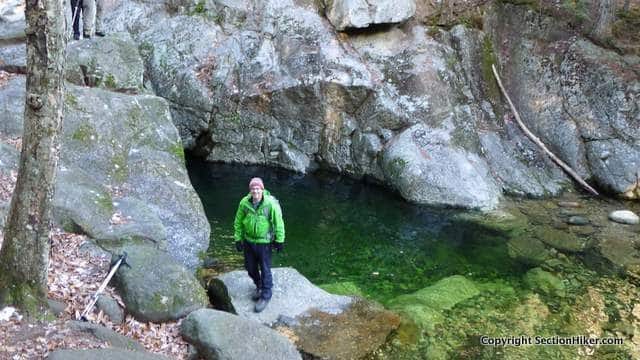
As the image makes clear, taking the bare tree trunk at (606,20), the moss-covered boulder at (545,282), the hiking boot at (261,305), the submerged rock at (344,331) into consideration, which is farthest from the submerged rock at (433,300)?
the bare tree trunk at (606,20)

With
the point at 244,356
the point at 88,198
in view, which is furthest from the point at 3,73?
the point at 244,356

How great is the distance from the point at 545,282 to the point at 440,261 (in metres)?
2.69

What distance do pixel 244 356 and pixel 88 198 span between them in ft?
16.5

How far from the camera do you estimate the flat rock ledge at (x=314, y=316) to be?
10.1 metres

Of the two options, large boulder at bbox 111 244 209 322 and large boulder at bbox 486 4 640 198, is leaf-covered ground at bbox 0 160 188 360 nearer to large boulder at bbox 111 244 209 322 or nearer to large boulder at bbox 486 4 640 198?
large boulder at bbox 111 244 209 322

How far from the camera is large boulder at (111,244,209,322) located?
9031mm

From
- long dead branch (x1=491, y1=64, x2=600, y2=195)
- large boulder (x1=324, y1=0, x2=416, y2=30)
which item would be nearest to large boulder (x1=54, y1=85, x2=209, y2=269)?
large boulder (x1=324, y1=0, x2=416, y2=30)

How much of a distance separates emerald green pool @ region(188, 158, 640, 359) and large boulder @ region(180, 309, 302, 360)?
2.40 m

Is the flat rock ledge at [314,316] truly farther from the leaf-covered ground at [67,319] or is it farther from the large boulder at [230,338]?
the leaf-covered ground at [67,319]

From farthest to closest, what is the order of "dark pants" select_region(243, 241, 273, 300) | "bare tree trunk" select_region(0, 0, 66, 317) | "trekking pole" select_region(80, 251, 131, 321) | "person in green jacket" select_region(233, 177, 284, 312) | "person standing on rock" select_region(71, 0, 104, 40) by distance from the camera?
"person standing on rock" select_region(71, 0, 104, 40) → "dark pants" select_region(243, 241, 273, 300) → "person in green jacket" select_region(233, 177, 284, 312) → "trekking pole" select_region(80, 251, 131, 321) → "bare tree trunk" select_region(0, 0, 66, 317)

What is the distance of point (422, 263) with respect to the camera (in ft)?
50.7

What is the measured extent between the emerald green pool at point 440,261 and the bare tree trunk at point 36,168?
596cm

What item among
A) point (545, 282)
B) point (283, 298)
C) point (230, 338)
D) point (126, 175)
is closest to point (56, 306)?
point (230, 338)

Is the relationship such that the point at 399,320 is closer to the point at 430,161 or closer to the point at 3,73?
the point at 430,161
